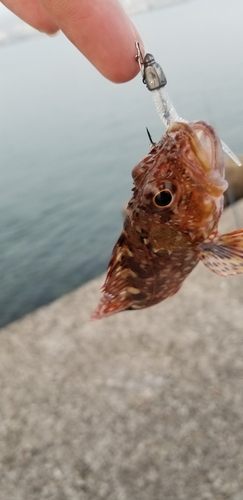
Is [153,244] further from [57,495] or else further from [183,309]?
[183,309]

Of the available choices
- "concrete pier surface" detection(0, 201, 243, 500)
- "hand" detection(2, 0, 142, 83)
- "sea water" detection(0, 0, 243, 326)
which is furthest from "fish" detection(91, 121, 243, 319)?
"sea water" detection(0, 0, 243, 326)

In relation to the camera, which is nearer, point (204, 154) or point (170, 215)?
point (204, 154)

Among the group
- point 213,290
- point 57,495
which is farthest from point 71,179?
point 57,495

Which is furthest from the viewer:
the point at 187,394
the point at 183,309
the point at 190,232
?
the point at 183,309

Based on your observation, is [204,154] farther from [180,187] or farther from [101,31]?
[101,31]

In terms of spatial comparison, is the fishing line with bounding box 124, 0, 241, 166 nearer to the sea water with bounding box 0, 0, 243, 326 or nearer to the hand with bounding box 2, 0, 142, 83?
the hand with bounding box 2, 0, 142, 83

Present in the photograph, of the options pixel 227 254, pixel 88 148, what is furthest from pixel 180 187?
pixel 88 148

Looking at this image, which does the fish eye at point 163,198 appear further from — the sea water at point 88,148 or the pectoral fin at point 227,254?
the sea water at point 88,148
